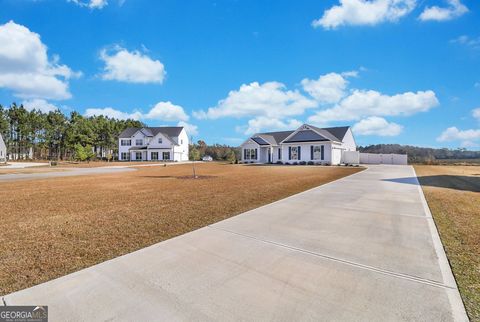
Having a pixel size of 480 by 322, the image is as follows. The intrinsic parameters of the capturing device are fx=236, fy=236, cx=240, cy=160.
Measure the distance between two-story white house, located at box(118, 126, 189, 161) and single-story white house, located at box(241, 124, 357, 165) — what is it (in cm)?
1847

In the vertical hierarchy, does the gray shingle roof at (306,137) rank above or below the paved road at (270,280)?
above

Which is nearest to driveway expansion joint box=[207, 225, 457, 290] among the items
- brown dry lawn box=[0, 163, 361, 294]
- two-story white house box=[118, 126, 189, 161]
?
brown dry lawn box=[0, 163, 361, 294]

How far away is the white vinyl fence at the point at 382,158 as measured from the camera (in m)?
34.5

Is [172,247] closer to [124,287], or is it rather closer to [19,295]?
[124,287]

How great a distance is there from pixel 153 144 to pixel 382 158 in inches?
1668

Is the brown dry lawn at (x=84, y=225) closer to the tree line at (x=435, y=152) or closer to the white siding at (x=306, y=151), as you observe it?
the white siding at (x=306, y=151)

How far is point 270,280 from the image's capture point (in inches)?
105

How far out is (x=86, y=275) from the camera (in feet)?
9.21

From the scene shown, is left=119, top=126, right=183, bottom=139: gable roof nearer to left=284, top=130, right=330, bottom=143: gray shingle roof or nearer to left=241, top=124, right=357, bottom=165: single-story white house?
left=241, top=124, right=357, bottom=165: single-story white house

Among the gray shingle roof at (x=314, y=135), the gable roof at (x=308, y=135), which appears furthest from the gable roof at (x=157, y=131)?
the gray shingle roof at (x=314, y=135)

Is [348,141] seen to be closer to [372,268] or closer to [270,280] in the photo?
[372,268]

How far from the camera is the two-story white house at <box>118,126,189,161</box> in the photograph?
162 feet

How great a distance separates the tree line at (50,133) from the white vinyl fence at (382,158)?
49325 millimetres

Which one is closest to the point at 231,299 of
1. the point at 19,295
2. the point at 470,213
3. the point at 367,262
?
the point at 367,262
